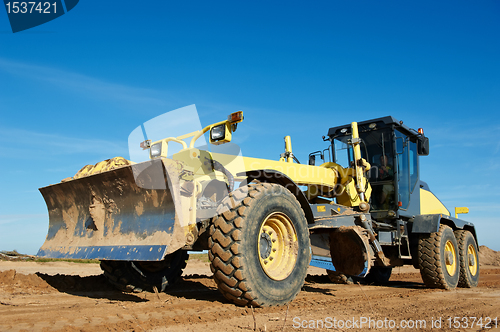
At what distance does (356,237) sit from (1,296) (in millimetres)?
4803

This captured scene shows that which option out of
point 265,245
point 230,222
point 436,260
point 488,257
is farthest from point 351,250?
point 488,257

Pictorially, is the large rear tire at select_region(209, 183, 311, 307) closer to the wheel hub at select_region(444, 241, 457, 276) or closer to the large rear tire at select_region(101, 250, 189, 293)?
the large rear tire at select_region(101, 250, 189, 293)

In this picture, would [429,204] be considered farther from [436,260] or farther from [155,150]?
[155,150]

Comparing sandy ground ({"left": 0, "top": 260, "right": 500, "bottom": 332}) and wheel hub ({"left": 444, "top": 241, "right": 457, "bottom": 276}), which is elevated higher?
wheel hub ({"left": 444, "top": 241, "right": 457, "bottom": 276})

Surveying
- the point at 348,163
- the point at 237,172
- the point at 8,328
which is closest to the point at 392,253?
the point at 348,163

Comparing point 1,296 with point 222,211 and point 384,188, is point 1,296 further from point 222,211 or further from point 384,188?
point 384,188

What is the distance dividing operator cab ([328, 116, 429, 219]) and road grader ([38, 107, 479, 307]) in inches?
9.4

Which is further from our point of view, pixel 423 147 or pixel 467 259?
pixel 467 259

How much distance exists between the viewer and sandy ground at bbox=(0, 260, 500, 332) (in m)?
3.45

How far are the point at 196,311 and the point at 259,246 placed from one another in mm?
953

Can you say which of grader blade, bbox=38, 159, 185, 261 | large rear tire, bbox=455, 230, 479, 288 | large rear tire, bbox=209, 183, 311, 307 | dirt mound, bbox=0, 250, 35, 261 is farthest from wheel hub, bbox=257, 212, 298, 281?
dirt mound, bbox=0, 250, 35, 261

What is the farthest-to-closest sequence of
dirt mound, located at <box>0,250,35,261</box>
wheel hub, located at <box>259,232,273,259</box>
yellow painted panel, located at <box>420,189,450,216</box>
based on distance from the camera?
dirt mound, located at <box>0,250,35,261</box> → yellow painted panel, located at <box>420,189,450,216</box> → wheel hub, located at <box>259,232,273,259</box>

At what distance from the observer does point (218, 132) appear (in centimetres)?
459

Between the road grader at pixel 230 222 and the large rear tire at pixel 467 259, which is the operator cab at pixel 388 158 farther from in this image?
the large rear tire at pixel 467 259
